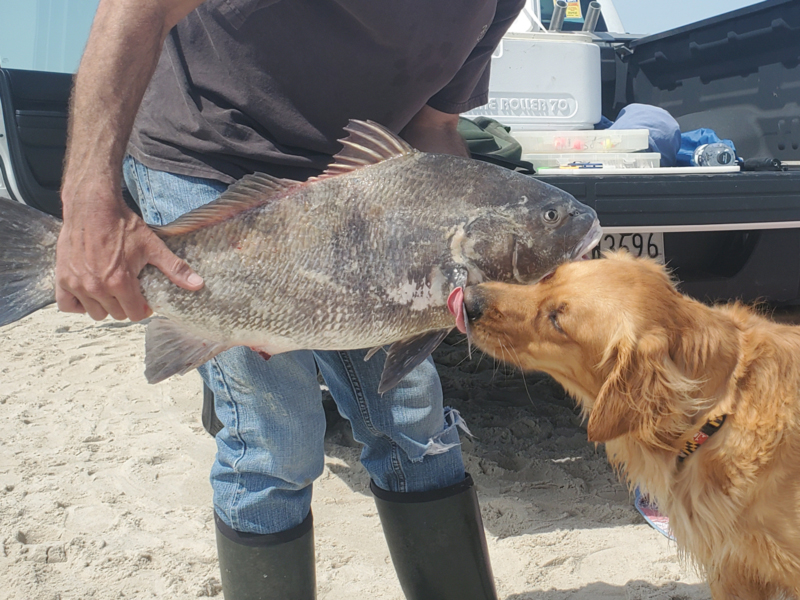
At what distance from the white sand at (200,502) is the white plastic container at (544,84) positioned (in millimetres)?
1798

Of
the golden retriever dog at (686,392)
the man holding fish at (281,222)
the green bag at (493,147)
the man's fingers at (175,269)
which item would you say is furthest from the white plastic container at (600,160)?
the man's fingers at (175,269)

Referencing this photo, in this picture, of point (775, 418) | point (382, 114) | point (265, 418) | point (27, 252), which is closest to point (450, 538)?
point (265, 418)

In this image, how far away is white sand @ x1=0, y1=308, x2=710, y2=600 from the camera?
281 centimetres

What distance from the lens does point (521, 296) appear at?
7.64ft

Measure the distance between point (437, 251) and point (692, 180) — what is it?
202 centimetres

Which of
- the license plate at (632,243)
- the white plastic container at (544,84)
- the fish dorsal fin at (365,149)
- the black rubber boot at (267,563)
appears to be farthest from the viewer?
the white plastic container at (544,84)

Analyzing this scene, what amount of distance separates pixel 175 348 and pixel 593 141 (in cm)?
332

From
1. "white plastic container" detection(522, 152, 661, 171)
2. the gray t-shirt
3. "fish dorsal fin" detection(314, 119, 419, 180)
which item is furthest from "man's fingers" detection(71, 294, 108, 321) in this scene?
"white plastic container" detection(522, 152, 661, 171)

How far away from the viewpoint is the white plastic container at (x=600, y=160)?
4.00 metres

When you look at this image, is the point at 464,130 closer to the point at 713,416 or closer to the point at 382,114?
the point at 382,114

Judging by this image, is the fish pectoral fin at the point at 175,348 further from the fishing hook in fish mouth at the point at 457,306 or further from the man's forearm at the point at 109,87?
the fishing hook in fish mouth at the point at 457,306

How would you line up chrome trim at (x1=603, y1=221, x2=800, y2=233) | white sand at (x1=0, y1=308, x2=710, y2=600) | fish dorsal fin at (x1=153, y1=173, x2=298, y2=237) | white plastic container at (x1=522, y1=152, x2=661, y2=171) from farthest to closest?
white plastic container at (x1=522, y1=152, x2=661, y2=171) → chrome trim at (x1=603, y1=221, x2=800, y2=233) → white sand at (x1=0, y1=308, x2=710, y2=600) → fish dorsal fin at (x1=153, y1=173, x2=298, y2=237)

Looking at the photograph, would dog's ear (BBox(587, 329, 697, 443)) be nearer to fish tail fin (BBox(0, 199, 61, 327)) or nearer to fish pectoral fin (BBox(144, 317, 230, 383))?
fish pectoral fin (BBox(144, 317, 230, 383))

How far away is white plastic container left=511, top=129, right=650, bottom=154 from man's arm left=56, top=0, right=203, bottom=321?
309 centimetres
